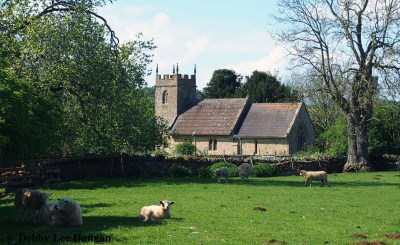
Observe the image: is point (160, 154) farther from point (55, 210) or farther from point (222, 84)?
point (222, 84)

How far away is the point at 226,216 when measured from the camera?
19359 millimetres

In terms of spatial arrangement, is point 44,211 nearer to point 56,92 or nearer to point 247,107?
point 56,92

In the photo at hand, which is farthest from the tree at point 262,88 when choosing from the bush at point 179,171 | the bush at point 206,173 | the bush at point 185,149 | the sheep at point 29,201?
the sheep at point 29,201

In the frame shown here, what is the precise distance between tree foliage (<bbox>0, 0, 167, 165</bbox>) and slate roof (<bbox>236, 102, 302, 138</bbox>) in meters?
39.4

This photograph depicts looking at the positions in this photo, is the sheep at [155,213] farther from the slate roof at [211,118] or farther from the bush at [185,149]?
the slate roof at [211,118]

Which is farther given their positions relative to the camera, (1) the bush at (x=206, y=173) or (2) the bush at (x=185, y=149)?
(2) the bush at (x=185, y=149)

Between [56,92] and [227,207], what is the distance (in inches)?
675

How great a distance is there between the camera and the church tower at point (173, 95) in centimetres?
8731

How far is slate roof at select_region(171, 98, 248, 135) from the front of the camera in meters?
79.4

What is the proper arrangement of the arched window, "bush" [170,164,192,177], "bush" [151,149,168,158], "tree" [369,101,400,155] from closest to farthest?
1. "bush" [170,164,192,177]
2. "bush" [151,149,168,158]
3. "tree" [369,101,400,155]
4. the arched window

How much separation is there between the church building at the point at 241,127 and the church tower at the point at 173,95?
0.80ft

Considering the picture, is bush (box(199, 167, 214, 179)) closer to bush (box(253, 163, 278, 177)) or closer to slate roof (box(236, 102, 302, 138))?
bush (box(253, 163, 278, 177))

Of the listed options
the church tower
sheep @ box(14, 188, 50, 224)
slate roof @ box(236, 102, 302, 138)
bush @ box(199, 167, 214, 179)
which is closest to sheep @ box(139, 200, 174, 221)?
sheep @ box(14, 188, 50, 224)

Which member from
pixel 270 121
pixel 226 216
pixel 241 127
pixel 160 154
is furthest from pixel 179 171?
pixel 241 127
